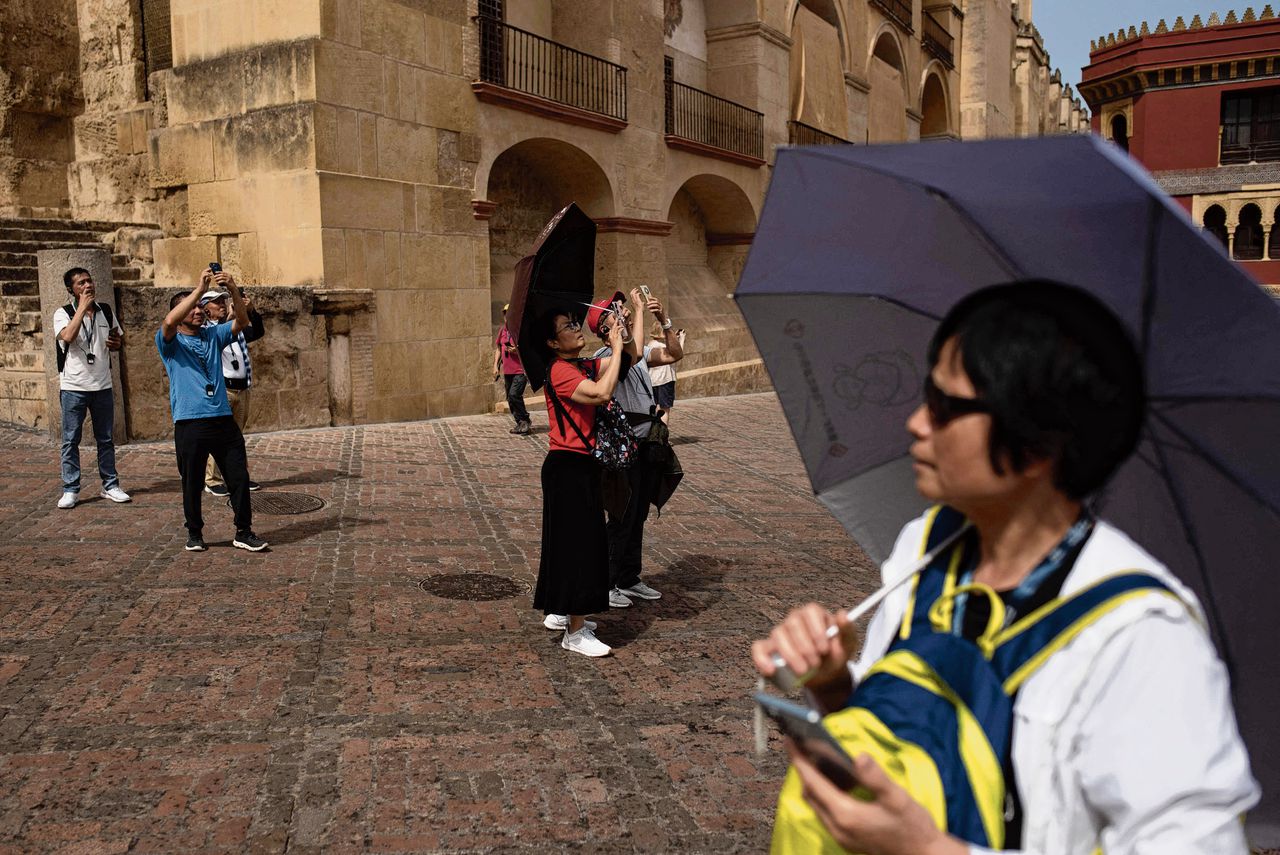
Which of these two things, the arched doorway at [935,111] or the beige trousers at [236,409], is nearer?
the beige trousers at [236,409]

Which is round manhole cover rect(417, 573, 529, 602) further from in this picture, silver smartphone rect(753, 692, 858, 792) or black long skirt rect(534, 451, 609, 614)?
silver smartphone rect(753, 692, 858, 792)

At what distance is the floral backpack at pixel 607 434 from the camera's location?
485 cm

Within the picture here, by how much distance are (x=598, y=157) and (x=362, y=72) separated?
474 cm

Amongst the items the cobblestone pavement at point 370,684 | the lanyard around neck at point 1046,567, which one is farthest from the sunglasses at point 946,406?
the cobblestone pavement at point 370,684

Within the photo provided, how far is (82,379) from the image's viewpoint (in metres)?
7.95

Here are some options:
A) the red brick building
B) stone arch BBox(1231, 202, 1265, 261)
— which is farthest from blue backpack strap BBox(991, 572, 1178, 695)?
stone arch BBox(1231, 202, 1265, 261)

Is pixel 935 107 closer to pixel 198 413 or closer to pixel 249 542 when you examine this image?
pixel 198 413

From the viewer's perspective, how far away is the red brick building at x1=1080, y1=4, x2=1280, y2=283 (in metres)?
39.8

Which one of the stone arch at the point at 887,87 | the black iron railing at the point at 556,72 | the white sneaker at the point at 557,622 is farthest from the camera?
the stone arch at the point at 887,87

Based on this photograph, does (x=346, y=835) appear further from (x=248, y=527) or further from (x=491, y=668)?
(x=248, y=527)

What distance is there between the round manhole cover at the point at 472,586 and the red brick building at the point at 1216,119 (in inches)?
1618

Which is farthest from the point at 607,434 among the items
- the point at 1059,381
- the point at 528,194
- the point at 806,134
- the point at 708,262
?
the point at 806,134

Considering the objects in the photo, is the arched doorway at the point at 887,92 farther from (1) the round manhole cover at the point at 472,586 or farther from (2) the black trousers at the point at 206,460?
(1) the round manhole cover at the point at 472,586

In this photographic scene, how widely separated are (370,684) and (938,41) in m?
35.6
